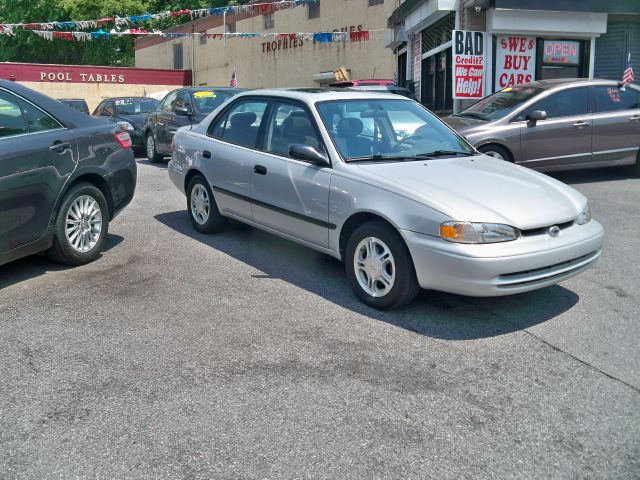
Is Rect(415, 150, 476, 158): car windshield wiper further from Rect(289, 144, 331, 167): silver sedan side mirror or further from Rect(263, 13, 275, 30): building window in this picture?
Rect(263, 13, 275, 30): building window

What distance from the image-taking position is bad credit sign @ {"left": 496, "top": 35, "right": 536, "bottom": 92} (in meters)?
14.1

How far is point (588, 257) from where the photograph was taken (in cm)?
472

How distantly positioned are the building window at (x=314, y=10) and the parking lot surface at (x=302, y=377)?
989 inches

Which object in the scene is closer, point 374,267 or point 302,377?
point 302,377

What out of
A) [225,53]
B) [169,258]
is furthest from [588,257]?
[225,53]

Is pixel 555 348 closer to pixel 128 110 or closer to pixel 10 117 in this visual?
pixel 10 117

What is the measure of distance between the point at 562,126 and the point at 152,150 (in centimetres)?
844

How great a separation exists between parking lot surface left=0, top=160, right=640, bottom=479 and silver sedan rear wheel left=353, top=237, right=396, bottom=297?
0.18 metres

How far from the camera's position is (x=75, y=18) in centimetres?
4006

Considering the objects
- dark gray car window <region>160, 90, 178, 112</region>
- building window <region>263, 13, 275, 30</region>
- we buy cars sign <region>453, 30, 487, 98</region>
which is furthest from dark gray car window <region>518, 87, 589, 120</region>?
building window <region>263, 13, 275, 30</region>

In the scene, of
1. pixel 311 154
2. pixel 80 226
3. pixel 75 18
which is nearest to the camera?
pixel 311 154

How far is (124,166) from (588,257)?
168 inches

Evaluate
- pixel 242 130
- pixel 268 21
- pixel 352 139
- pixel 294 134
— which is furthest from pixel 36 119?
pixel 268 21

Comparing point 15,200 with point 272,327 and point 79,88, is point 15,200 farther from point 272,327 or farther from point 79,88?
point 79,88
